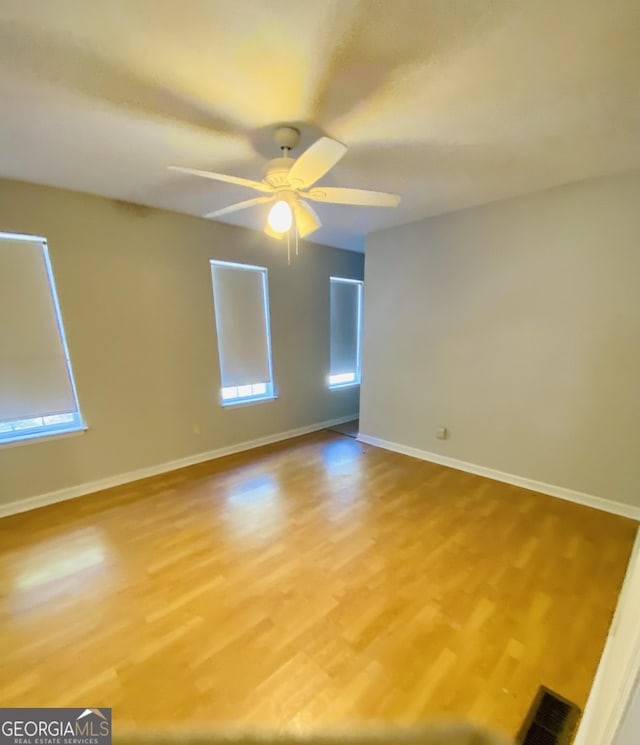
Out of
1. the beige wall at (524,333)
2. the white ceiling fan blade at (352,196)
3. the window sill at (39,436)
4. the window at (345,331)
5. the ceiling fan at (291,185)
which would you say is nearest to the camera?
the ceiling fan at (291,185)

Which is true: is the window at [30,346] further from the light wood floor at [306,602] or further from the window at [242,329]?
the window at [242,329]

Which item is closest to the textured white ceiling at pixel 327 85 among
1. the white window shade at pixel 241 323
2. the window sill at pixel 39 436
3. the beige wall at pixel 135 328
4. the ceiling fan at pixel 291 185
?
the ceiling fan at pixel 291 185

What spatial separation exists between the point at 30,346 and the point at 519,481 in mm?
4292

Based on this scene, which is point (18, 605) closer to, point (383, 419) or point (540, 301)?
point (383, 419)

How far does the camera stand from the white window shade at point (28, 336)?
243cm

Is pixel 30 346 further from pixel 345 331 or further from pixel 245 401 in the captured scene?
pixel 345 331

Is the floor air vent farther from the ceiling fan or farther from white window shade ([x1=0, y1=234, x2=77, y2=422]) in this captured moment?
white window shade ([x1=0, y1=234, x2=77, y2=422])

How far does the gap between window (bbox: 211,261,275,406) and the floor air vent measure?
3239 mm

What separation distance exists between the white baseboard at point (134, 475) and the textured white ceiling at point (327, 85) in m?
2.47

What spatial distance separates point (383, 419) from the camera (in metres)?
3.87

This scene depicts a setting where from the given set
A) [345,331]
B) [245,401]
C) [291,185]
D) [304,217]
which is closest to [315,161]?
[291,185]

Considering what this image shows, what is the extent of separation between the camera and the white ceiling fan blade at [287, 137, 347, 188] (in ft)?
4.57

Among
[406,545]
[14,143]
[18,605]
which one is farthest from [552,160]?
[18,605]

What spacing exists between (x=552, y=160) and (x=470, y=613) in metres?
2.77
